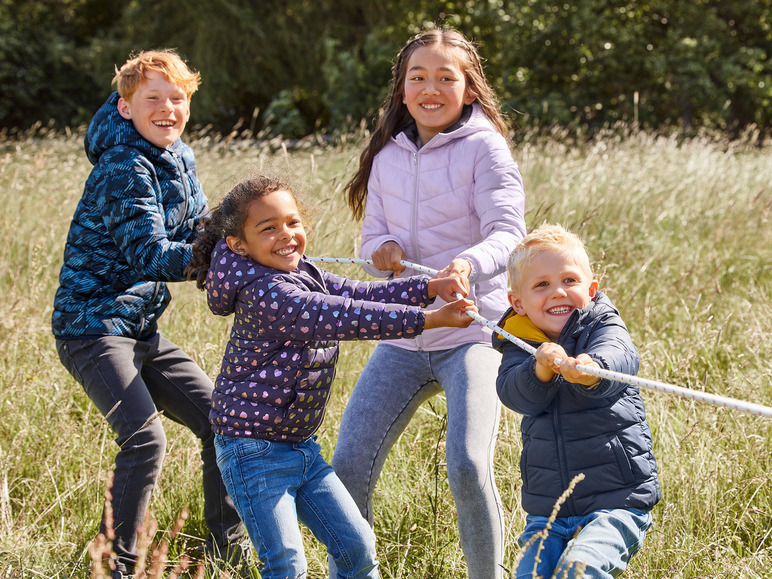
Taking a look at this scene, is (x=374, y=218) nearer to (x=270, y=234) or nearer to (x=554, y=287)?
(x=270, y=234)

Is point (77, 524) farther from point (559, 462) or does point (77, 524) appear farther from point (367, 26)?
point (367, 26)

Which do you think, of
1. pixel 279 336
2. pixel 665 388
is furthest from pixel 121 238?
pixel 665 388

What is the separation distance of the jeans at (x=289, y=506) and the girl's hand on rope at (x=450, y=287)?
63 centimetres

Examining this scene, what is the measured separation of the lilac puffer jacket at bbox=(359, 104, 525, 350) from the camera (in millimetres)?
2727

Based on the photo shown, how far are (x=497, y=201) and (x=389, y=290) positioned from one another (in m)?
0.49

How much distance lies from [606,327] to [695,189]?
5.13 m

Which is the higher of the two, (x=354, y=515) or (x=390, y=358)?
(x=390, y=358)

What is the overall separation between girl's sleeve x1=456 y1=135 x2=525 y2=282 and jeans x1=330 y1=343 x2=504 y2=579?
345mm

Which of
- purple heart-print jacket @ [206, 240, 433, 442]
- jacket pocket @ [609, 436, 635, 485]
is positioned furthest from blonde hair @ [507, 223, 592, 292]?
jacket pocket @ [609, 436, 635, 485]

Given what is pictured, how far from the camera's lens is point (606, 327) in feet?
7.31

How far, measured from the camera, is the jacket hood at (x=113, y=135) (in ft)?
9.78

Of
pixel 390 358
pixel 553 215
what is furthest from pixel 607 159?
pixel 390 358

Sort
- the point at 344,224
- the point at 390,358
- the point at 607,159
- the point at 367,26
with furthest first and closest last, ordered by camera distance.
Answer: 1. the point at 367,26
2. the point at 607,159
3. the point at 344,224
4. the point at 390,358

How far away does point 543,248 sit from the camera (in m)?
2.28
